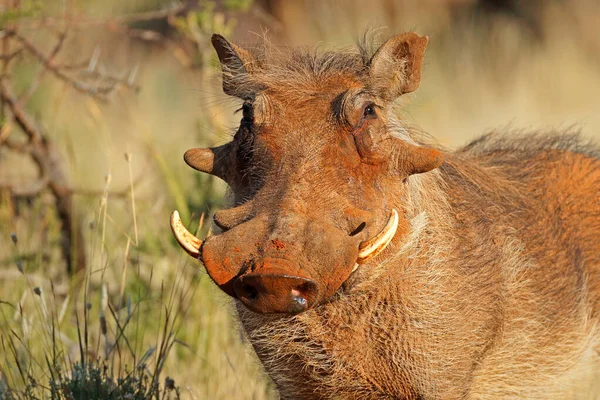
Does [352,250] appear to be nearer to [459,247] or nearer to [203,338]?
[459,247]

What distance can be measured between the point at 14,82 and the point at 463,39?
5.86 metres

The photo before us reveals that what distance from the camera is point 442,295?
3088 mm

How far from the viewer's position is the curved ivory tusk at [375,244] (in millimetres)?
2621

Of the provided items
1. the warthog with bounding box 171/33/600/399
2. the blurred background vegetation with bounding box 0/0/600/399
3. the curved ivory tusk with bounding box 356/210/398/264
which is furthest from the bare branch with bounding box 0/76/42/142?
the curved ivory tusk with bounding box 356/210/398/264

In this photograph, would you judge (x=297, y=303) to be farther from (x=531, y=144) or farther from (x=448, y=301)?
(x=531, y=144)

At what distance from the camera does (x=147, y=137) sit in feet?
18.4

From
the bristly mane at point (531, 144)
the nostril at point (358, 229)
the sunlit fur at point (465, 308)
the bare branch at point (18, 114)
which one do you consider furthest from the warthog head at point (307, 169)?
the bare branch at point (18, 114)

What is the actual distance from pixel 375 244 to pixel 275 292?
1.20 ft

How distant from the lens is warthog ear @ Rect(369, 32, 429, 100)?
10.1 ft

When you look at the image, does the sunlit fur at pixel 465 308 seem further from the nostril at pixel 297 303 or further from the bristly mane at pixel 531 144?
the nostril at pixel 297 303

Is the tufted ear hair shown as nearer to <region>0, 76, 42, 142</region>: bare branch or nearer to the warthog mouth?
the warthog mouth

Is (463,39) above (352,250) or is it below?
above

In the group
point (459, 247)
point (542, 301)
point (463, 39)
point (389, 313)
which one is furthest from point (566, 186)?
point (463, 39)

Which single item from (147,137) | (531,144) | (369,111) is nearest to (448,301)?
(369,111)
